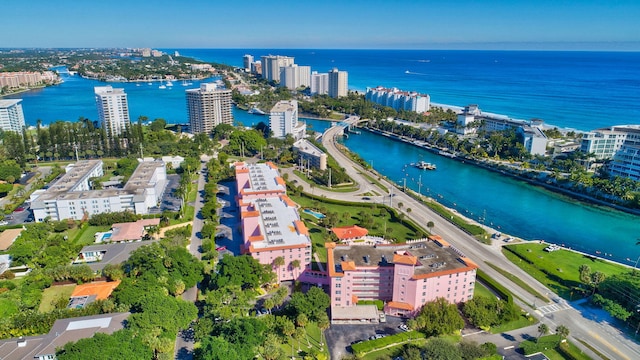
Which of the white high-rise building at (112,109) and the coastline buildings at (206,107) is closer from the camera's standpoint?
the white high-rise building at (112,109)

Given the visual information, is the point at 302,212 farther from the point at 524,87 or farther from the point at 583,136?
the point at 524,87

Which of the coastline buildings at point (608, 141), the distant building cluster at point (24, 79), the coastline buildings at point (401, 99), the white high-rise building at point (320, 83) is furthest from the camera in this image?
the distant building cluster at point (24, 79)

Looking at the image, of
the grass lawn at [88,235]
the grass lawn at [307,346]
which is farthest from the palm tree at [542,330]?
the grass lawn at [88,235]

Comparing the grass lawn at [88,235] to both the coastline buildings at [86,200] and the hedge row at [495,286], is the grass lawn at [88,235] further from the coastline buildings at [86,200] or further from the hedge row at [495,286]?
the hedge row at [495,286]

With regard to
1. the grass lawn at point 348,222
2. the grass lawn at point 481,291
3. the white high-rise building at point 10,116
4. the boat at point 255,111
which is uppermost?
the white high-rise building at point 10,116

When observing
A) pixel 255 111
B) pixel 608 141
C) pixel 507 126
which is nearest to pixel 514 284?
pixel 608 141

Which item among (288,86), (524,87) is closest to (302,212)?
(288,86)
